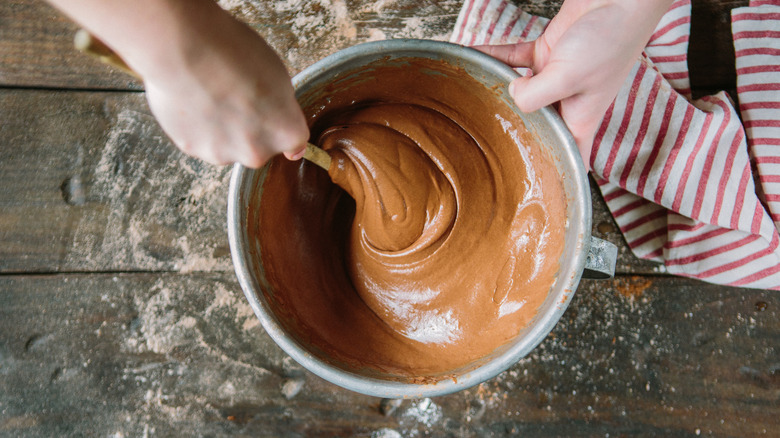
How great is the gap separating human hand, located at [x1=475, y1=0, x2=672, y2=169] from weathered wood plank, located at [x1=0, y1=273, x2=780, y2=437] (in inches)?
17.1

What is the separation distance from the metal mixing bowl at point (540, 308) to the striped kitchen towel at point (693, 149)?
311mm

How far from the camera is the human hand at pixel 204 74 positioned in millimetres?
482

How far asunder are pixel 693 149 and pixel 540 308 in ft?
1.66

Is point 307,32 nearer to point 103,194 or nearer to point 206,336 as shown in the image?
point 103,194

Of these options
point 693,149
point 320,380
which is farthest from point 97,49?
point 693,149

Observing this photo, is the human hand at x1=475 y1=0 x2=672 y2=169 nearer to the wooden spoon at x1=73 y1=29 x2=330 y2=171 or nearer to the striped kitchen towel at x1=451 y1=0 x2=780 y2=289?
the striped kitchen towel at x1=451 y1=0 x2=780 y2=289

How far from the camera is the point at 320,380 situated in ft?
3.41

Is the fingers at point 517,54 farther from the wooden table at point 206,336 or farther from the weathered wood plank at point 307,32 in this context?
the wooden table at point 206,336

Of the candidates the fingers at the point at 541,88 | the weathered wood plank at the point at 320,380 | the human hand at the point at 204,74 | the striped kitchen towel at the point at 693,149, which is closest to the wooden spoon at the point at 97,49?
the human hand at the point at 204,74

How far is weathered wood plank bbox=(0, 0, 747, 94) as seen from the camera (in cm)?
105

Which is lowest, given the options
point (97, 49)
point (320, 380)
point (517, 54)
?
point (320, 380)

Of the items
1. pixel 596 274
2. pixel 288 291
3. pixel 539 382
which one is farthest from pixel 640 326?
pixel 288 291

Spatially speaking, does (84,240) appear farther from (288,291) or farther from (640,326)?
(640,326)

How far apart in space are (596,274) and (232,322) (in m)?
0.73
